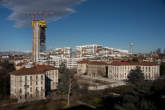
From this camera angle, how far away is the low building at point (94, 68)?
3825cm

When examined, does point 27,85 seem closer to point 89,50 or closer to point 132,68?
point 132,68

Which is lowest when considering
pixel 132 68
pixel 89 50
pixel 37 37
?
pixel 132 68

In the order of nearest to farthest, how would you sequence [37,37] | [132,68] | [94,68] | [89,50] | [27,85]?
[27,85] < [132,68] < [94,68] < [37,37] < [89,50]

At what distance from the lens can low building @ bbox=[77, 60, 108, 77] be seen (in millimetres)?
38247

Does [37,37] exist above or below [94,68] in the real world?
above

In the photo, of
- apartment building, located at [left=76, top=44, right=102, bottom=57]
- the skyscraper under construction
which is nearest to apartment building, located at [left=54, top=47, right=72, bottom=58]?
apartment building, located at [left=76, top=44, right=102, bottom=57]

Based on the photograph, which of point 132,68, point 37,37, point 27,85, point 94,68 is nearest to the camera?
point 27,85

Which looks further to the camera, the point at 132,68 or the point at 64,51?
the point at 64,51

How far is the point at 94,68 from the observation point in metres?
40.0

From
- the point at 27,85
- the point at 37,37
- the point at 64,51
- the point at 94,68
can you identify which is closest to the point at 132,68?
the point at 94,68

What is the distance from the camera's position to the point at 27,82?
18.5 meters

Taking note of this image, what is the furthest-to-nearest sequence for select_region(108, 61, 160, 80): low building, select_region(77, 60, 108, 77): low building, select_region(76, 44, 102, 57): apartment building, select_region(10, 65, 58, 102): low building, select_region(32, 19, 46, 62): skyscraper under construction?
select_region(76, 44, 102, 57): apartment building < select_region(32, 19, 46, 62): skyscraper under construction < select_region(77, 60, 108, 77): low building < select_region(108, 61, 160, 80): low building < select_region(10, 65, 58, 102): low building

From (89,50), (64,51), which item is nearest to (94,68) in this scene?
(64,51)

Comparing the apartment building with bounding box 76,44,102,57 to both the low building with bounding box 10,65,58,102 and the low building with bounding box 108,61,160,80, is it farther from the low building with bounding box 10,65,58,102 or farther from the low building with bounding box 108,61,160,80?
the low building with bounding box 10,65,58,102
